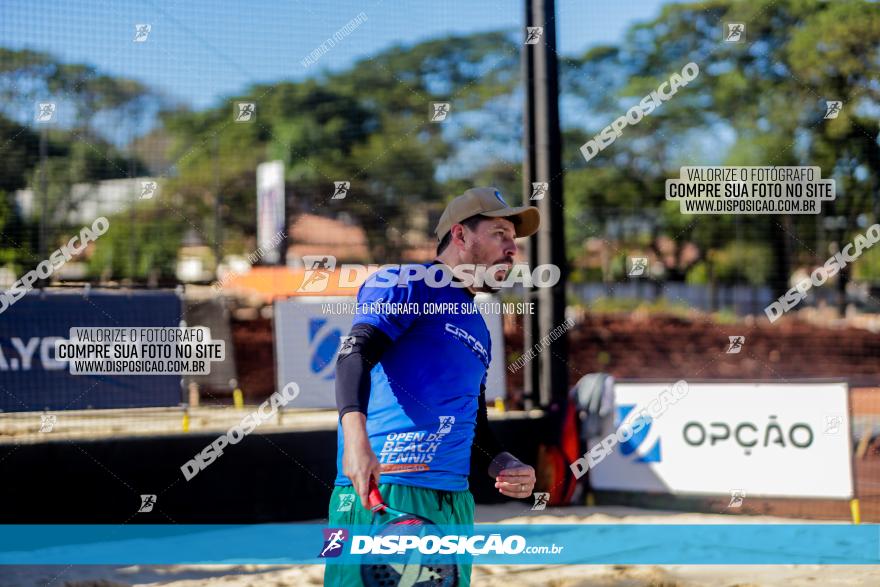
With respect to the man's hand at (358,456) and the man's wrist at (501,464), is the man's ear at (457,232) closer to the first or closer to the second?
the man's wrist at (501,464)

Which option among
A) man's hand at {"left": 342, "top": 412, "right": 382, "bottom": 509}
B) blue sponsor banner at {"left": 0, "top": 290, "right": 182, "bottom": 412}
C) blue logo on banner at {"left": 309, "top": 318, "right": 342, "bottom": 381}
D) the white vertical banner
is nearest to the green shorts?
man's hand at {"left": 342, "top": 412, "right": 382, "bottom": 509}

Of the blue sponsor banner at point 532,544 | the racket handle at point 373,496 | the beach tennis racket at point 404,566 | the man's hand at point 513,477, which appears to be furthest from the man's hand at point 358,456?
the blue sponsor banner at point 532,544

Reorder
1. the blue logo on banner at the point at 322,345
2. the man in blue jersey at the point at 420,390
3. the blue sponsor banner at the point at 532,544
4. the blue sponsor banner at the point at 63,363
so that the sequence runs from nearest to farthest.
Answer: the man in blue jersey at the point at 420,390 → the blue sponsor banner at the point at 532,544 → the blue sponsor banner at the point at 63,363 → the blue logo on banner at the point at 322,345

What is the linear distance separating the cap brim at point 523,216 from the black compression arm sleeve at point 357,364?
63 centimetres

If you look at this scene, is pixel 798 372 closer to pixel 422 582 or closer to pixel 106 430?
pixel 106 430

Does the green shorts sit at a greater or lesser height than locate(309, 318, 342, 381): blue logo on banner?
lesser

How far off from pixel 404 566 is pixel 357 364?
693mm

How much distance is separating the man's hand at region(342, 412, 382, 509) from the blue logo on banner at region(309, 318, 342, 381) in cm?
475

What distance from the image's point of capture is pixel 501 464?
3.09 meters

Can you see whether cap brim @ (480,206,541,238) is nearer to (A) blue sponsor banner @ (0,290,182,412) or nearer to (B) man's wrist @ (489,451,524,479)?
(B) man's wrist @ (489,451,524,479)

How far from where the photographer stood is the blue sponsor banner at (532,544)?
17.8 ft

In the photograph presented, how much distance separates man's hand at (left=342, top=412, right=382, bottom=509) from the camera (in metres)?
2.50

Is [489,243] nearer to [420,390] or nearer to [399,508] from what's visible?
[420,390]

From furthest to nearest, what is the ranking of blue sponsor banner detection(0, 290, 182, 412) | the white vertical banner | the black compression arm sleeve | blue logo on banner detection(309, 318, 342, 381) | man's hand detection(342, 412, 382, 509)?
1. the white vertical banner
2. blue logo on banner detection(309, 318, 342, 381)
3. blue sponsor banner detection(0, 290, 182, 412)
4. the black compression arm sleeve
5. man's hand detection(342, 412, 382, 509)
